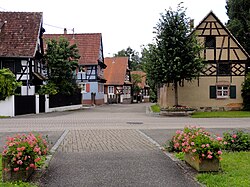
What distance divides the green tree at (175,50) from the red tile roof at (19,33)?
12.9 m

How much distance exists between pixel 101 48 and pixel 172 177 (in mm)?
53457

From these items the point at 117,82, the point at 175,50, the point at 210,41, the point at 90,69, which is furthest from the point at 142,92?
the point at 175,50

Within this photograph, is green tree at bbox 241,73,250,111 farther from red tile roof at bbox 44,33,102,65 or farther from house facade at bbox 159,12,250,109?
red tile roof at bbox 44,33,102,65

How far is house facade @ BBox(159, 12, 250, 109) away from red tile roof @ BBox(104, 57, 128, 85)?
3803 cm

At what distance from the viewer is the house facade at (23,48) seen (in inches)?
1475

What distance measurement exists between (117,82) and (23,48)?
37.5 m

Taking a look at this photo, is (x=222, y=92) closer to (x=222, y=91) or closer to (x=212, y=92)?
(x=222, y=91)

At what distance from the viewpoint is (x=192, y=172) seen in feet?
28.4

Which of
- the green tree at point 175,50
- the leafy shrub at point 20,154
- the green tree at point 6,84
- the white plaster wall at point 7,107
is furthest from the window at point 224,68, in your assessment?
the leafy shrub at point 20,154

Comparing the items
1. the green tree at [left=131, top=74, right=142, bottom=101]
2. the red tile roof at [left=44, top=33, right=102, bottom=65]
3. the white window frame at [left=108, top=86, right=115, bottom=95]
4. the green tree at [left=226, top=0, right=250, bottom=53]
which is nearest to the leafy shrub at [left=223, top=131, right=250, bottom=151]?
the green tree at [left=226, top=0, right=250, bottom=53]

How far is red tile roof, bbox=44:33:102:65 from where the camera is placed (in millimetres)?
56875

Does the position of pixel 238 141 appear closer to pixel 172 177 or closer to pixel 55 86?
pixel 172 177

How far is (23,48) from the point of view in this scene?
3772cm

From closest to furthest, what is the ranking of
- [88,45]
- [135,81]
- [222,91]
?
1. [222,91]
2. [88,45]
3. [135,81]
